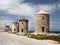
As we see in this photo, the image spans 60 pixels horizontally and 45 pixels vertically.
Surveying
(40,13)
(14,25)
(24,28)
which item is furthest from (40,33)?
(14,25)

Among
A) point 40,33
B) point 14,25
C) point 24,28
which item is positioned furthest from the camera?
point 14,25

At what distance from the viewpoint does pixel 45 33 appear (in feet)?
154

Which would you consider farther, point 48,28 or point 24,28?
point 24,28

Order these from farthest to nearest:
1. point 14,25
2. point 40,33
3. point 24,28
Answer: point 14,25 → point 24,28 → point 40,33

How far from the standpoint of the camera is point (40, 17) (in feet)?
154

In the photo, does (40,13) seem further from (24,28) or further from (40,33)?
(24,28)

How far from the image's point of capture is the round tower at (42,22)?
153 feet

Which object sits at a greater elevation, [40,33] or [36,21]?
[36,21]

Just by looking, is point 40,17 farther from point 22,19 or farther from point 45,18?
point 22,19

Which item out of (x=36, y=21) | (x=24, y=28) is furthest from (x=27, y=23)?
(x=36, y=21)

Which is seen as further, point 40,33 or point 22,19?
point 22,19

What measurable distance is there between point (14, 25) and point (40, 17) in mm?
30806

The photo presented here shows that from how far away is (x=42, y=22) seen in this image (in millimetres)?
46719

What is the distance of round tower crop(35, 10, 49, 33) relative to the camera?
46719mm
